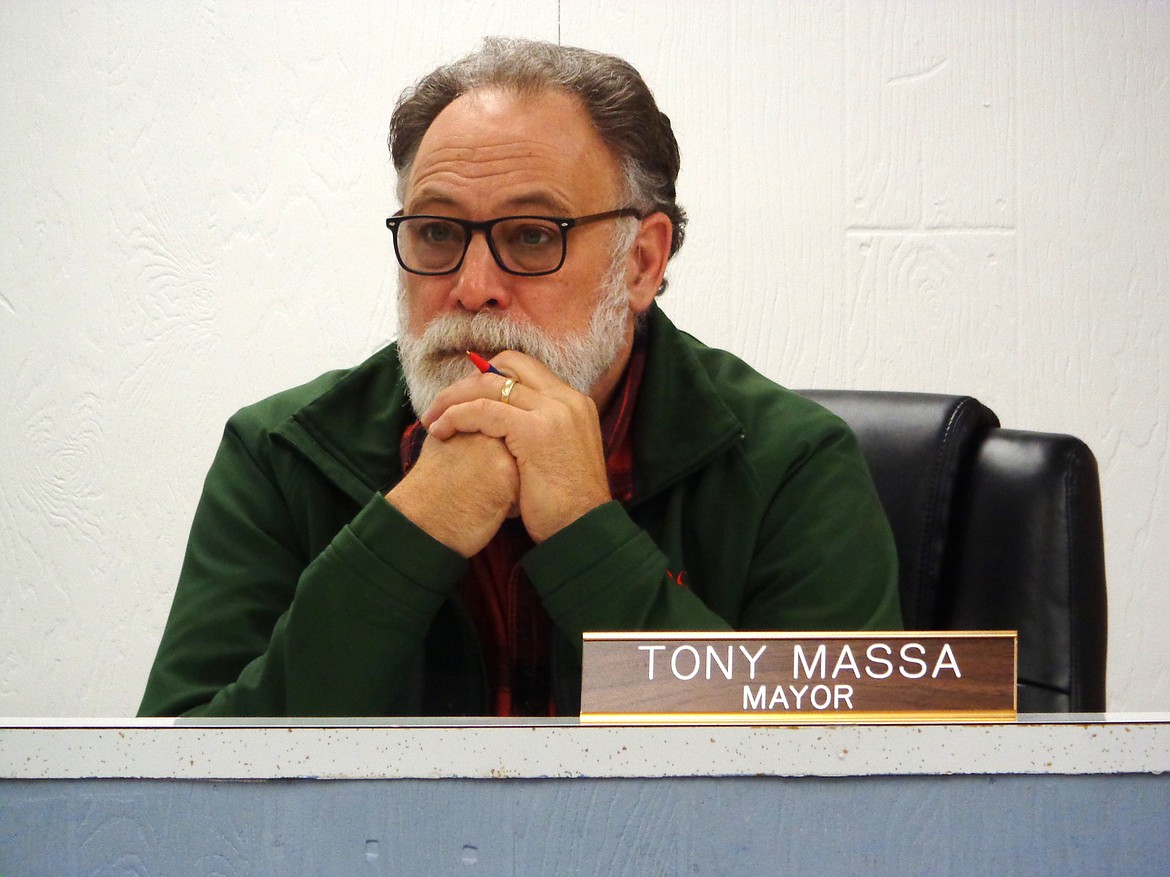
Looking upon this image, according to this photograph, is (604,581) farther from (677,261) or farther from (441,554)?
(677,261)

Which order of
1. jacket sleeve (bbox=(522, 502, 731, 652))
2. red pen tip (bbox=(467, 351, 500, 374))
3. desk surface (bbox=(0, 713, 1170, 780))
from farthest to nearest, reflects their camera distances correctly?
red pen tip (bbox=(467, 351, 500, 374)) → jacket sleeve (bbox=(522, 502, 731, 652)) → desk surface (bbox=(0, 713, 1170, 780))

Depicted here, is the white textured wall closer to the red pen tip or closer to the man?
the man

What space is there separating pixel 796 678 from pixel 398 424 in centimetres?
56

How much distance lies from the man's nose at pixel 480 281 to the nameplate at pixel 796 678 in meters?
0.45

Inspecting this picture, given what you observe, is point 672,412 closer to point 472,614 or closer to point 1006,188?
point 472,614

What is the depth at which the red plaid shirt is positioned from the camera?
107 centimetres

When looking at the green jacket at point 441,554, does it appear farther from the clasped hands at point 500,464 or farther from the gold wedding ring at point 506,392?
the gold wedding ring at point 506,392

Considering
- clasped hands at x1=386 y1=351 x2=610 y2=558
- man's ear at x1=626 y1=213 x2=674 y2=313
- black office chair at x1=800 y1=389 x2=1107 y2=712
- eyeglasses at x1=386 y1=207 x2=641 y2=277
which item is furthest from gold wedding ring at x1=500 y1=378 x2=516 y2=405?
black office chair at x1=800 y1=389 x2=1107 y2=712

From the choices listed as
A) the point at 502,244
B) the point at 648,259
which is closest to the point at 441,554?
the point at 502,244

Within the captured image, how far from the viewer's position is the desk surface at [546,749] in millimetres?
627

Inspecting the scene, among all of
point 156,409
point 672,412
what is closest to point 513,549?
point 672,412

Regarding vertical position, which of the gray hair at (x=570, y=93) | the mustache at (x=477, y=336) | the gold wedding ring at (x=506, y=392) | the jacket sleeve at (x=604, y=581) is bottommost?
the jacket sleeve at (x=604, y=581)

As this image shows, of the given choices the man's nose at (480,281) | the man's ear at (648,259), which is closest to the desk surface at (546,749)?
the man's nose at (480,281)

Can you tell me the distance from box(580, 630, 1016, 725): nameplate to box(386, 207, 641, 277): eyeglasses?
0.49 metres
